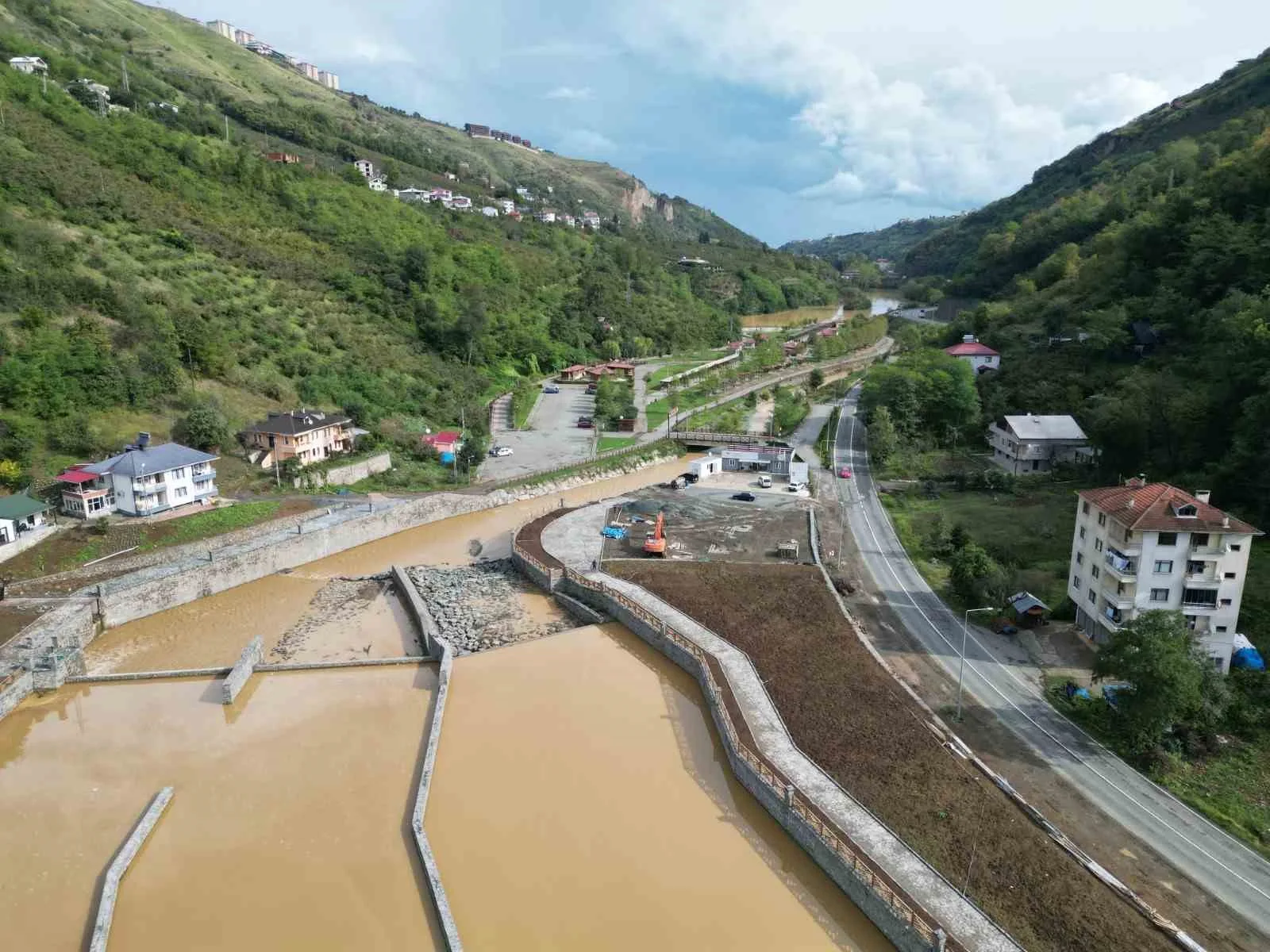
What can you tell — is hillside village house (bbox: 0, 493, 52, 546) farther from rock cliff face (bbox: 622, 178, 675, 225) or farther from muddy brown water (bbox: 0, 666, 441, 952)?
rock cliff face (bbox: 622, 178, 675, 225)

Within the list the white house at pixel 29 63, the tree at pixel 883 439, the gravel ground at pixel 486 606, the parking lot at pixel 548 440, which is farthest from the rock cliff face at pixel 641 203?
the gravel ground at pixel 486 606

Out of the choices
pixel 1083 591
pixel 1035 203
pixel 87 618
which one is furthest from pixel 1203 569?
pixel 1035 203

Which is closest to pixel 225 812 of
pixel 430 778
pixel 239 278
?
pixel 430 778

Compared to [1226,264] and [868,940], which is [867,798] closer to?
[868,940]

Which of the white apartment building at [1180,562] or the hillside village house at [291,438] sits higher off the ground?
the hillside village house at [291,438]

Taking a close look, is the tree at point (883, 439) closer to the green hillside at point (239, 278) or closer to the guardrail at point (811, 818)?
the guardrail at point (811, 818)

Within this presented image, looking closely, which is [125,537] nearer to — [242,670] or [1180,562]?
[242,670]

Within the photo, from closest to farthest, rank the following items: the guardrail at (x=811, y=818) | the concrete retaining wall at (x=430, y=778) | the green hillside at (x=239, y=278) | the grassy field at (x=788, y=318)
A: the guardrail at (x=811, y=818) < the concrete retaining wall at (x=430, y=778) < the green hillside at (x=239, y=278) < the grassy field at (x=788, y=318)
